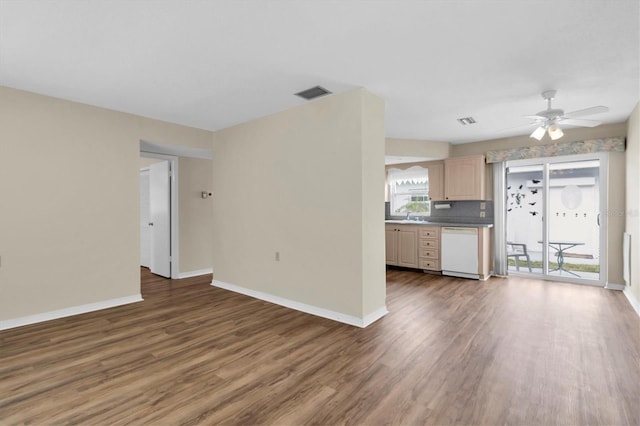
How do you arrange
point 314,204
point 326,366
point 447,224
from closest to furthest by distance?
point 326,366 → point 314,204 → point 447,224

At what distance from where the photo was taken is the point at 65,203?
363cm

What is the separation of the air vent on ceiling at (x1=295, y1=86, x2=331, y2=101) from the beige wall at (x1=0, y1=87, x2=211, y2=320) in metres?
2.39

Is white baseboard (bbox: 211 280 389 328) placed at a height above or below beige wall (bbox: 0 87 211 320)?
below

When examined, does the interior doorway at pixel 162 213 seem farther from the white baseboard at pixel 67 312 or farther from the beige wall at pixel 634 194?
the beige wall at pixel 634 194

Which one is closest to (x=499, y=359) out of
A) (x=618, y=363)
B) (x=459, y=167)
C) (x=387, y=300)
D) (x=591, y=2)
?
(x=618, y=363)

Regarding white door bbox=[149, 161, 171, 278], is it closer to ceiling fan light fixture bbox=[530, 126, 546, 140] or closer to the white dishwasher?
the white dishwasher

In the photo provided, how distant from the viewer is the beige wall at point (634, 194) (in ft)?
12.2

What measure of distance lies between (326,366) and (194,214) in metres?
4.35

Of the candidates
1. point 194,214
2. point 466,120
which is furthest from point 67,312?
point 466,120

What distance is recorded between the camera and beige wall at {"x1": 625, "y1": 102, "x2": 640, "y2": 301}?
372 cm

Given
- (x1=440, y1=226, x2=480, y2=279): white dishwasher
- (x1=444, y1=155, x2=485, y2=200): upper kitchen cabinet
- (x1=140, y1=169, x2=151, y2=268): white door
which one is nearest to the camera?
(x1=440, y1=226, x2=480, y2=279): white dishwasher

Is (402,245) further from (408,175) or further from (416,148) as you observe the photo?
(416,148)

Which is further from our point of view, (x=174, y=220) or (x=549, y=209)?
(x=174, y=220)

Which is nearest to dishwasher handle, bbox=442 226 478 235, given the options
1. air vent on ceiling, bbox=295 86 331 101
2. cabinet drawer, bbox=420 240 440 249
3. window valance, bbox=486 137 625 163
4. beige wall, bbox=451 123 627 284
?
cabinet drawer, bbox=420 240 440 249
